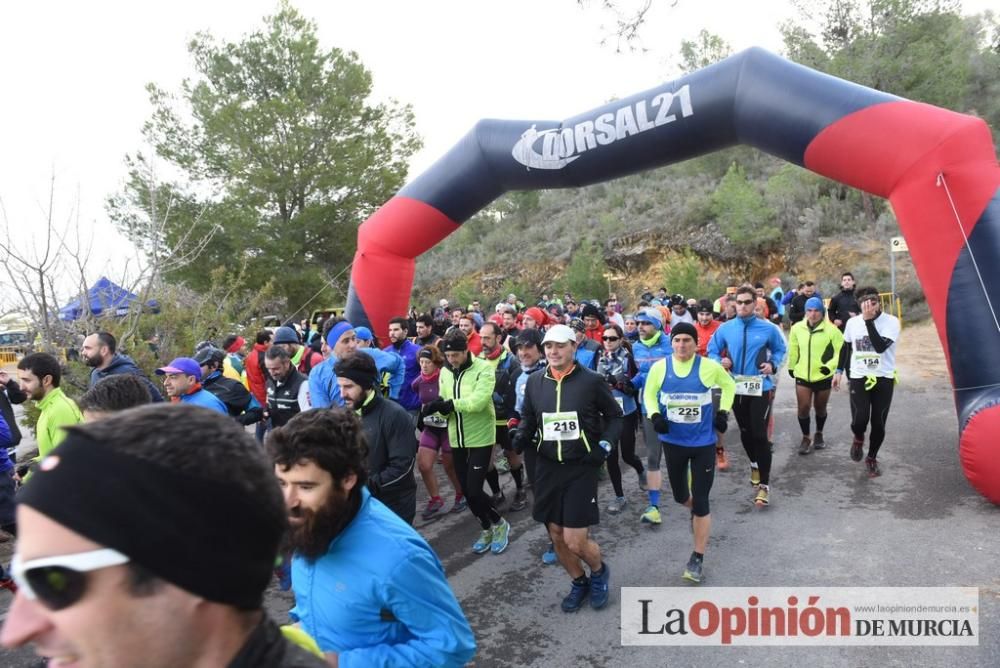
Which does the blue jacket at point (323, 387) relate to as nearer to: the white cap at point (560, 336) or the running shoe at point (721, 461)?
the white cap at point (560, 336)

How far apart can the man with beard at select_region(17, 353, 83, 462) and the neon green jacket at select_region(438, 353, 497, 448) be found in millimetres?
2661

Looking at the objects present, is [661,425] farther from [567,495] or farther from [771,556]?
[771,556]

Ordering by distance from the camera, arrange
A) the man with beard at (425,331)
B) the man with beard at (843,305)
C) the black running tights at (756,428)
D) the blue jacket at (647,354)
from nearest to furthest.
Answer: the black running tights at (756,428), the blue jacket at (647,354), the man with beard at (425,331), the man with beard at (843,305)

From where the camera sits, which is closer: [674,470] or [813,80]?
[674,470]

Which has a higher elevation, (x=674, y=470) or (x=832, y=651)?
(x=674, y=470)

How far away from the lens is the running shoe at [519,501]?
585 centimetres

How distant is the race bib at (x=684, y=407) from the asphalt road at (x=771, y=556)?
1.07 meters

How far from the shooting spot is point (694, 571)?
414cm

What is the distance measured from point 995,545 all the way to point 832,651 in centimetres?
200

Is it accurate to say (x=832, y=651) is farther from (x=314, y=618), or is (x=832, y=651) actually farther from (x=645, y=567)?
(x=314, y=618)

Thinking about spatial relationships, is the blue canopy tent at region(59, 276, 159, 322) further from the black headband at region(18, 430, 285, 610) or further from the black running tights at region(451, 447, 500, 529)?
the black headband at region(18, 430, 285, 610)

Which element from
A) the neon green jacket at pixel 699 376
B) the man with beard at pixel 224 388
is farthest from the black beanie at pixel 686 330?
the man with beard at pixel 224 388

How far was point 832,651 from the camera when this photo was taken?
337 cm

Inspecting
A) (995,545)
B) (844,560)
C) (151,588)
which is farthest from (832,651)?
(151,588)
